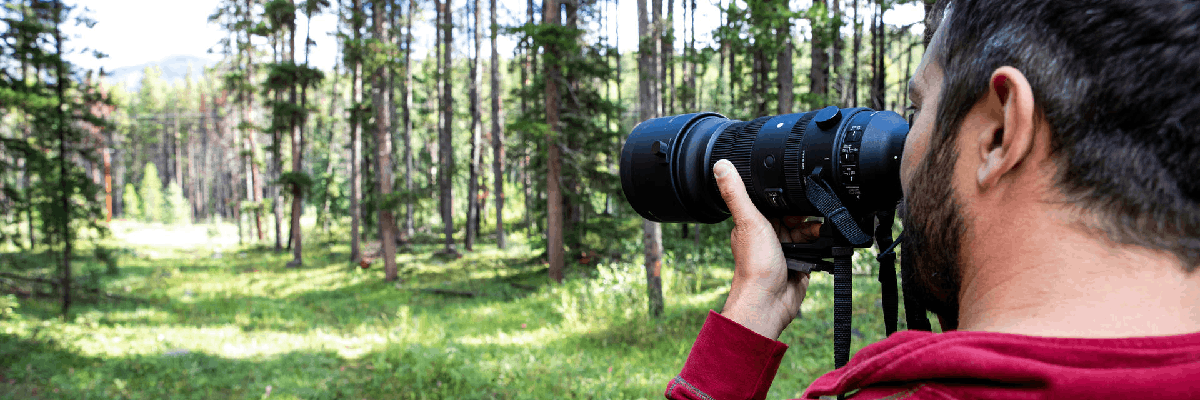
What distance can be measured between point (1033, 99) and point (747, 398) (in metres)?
0.90

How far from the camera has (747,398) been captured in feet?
4.60

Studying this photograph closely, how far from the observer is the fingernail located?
1533 millimetres

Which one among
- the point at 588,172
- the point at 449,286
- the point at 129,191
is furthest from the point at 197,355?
the point at 129,191

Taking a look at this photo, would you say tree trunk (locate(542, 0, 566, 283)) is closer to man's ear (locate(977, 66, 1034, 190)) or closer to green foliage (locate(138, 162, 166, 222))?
man's ear (locate(977, 66, 1034, 190))

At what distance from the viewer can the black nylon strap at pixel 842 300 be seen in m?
1.39

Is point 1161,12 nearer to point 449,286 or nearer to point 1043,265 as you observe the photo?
point 1043,265

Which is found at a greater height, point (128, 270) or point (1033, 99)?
point (1033, 99)

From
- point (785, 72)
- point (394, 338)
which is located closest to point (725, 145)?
point (785, 72)

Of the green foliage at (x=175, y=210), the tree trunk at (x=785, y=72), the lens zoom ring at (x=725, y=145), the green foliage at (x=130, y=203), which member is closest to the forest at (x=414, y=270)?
the tree trunk at (x=785, y=72)

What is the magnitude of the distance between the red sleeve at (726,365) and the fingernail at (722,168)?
14.4 inches

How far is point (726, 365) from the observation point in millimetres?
1380

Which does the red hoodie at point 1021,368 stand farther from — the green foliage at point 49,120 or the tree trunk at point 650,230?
the green foliage at point 49,120

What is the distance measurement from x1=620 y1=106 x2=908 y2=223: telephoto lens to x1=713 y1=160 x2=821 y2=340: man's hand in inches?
2.7

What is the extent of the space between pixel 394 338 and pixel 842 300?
935 centimetres
